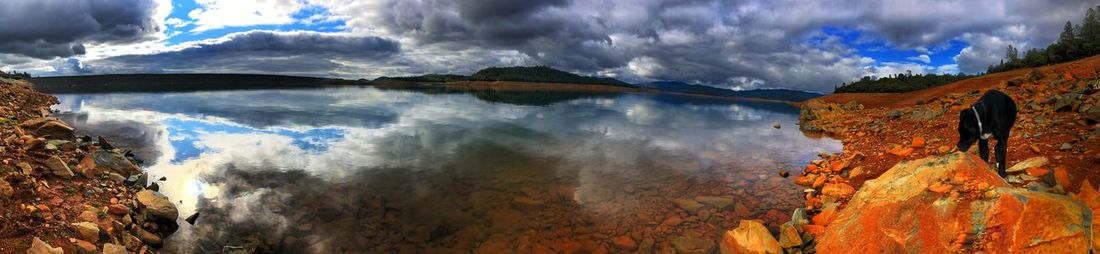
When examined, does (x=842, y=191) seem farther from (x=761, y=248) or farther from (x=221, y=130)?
(x=221, y=130)

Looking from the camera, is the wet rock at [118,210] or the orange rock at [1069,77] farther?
the orange rock at [1069,77]

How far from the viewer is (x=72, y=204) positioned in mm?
8008

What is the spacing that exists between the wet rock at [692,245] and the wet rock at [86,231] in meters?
9.93

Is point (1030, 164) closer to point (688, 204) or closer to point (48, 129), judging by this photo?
point (688, 204)

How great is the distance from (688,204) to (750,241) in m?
3.49

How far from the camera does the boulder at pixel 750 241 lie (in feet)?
24.7

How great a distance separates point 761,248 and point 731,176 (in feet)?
24.4

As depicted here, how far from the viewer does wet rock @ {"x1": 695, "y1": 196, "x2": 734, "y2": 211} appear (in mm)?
11123

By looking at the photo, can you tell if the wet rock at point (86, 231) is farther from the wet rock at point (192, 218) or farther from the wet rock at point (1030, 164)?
the wet rock at point (1030, 164)

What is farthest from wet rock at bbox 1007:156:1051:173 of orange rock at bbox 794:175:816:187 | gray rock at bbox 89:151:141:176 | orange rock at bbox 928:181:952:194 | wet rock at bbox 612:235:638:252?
gray rock at bbox 89:151:141:176

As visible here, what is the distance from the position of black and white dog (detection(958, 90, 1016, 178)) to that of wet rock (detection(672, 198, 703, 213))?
17.0 feet

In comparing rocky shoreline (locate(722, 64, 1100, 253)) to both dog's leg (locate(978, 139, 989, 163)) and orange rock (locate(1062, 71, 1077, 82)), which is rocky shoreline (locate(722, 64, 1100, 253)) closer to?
dog's leg (locate(978, 139, 989, 163))

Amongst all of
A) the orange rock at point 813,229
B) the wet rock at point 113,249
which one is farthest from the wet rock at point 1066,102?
the wet rock at point 113,249

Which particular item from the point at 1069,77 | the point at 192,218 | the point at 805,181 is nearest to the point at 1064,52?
the point at 1069,77
